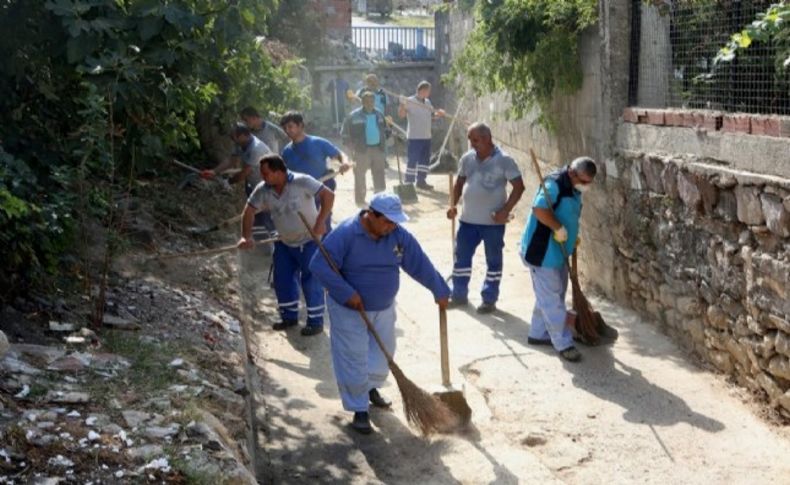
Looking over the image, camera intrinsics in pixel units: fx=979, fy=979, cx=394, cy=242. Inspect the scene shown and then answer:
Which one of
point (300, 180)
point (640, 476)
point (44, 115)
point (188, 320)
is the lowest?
point (640, 476)

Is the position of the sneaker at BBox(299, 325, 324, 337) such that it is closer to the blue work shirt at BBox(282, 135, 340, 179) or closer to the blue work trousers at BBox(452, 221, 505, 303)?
the blue work trousers at BBox(452, 221, 505, 303)

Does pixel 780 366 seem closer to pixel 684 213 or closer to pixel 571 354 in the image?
pixel 684 213

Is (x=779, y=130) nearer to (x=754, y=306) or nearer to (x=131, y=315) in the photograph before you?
(x=754, y=306)

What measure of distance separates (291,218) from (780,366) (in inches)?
151

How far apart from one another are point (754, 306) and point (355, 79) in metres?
18.8

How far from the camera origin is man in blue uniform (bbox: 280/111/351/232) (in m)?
9.45

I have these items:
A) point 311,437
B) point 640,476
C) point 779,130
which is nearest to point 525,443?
point 640,476

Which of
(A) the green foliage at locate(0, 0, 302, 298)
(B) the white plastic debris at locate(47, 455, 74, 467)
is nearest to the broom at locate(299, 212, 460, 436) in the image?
(A) the green foliage at locate(0, 0, 302, 298)

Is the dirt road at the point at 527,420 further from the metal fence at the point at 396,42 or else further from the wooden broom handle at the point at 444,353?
the metal fence at the point at 396,42

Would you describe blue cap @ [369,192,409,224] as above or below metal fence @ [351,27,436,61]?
below

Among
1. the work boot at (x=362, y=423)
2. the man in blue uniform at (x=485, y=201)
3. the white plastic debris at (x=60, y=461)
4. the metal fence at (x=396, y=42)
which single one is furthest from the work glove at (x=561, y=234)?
the metal fence at (x=396, y=42)

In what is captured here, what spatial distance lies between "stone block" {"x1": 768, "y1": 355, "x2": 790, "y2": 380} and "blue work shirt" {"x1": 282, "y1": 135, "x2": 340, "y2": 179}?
475 centimetres

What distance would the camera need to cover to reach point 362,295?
20.2ft

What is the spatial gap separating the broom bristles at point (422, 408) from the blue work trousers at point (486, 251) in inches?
113
